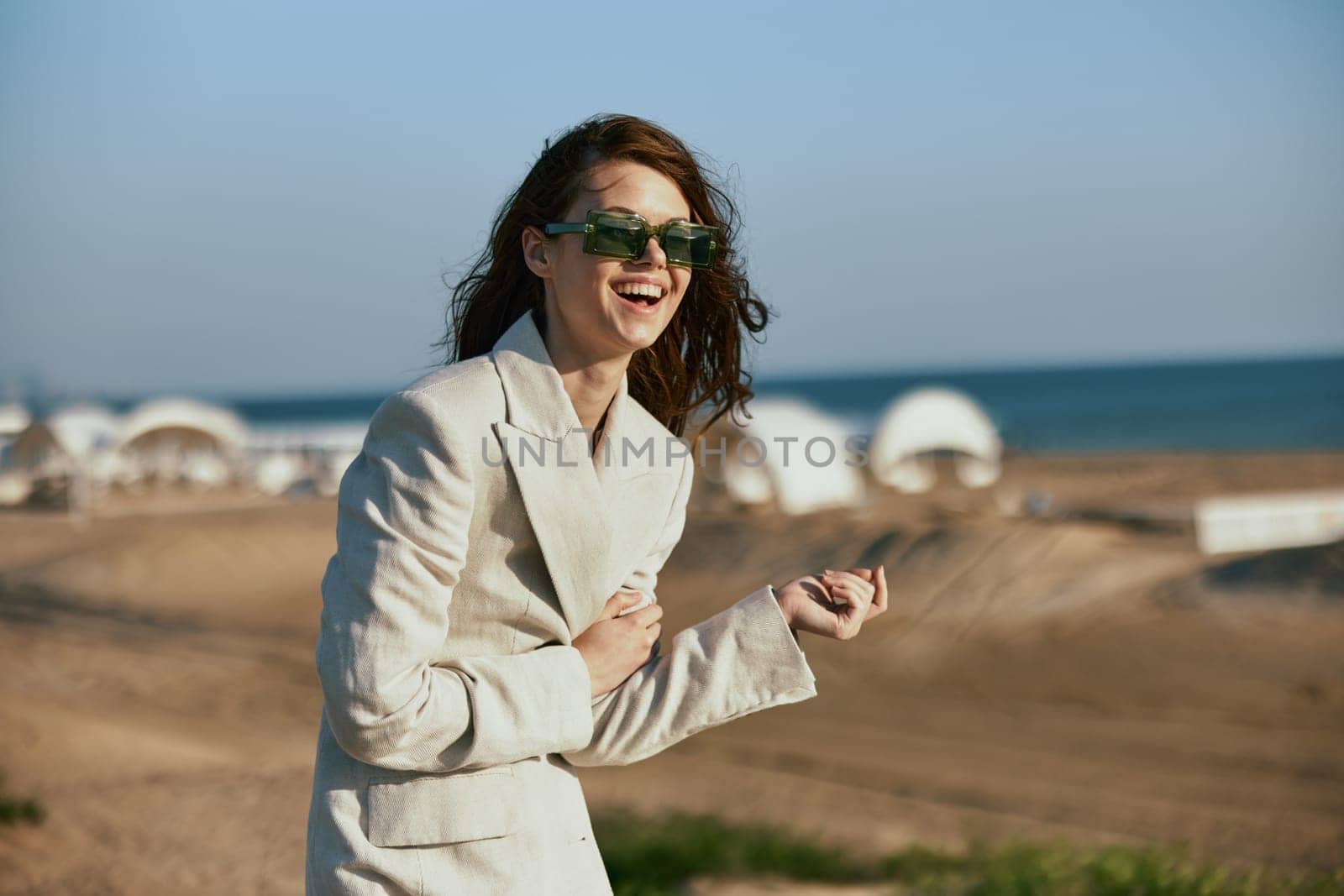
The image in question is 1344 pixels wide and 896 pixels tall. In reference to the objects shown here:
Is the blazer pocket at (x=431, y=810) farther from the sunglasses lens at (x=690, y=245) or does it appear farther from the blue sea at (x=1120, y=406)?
the blue sea at (x=1120, y=406)

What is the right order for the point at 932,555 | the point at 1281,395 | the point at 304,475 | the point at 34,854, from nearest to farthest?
the point at 34,854, the point at 932,555, the point at 304,475, the point at 1281,395

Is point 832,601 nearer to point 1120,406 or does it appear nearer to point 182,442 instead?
point 182,442

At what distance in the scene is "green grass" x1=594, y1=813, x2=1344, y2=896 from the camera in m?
5.29

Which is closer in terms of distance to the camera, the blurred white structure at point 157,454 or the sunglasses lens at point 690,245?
the sunglasses lens at point 690,245

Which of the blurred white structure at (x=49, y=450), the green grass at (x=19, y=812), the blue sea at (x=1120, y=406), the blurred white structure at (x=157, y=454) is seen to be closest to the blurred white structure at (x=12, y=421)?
the blurred white structure at (x=157, y=454)

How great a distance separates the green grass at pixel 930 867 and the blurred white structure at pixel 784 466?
12055 millimetres

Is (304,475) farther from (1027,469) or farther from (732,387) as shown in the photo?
(732,387)

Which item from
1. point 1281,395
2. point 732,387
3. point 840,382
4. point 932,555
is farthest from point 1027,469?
point 840,382

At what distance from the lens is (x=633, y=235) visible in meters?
1.88

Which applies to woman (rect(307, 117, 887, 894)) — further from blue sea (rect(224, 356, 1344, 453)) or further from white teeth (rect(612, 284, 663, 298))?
blue sea (rect(224, 356, 1344, 453))

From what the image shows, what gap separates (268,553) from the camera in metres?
17.2

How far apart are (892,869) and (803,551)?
10.00 m

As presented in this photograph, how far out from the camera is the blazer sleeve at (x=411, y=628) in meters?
1.62

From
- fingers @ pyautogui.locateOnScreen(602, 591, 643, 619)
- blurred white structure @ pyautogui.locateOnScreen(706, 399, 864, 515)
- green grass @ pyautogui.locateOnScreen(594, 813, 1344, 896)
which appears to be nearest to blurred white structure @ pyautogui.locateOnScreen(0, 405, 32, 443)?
blurred white structure @ pyautogui.locateOnScreen(706, 399, 864, 515)
